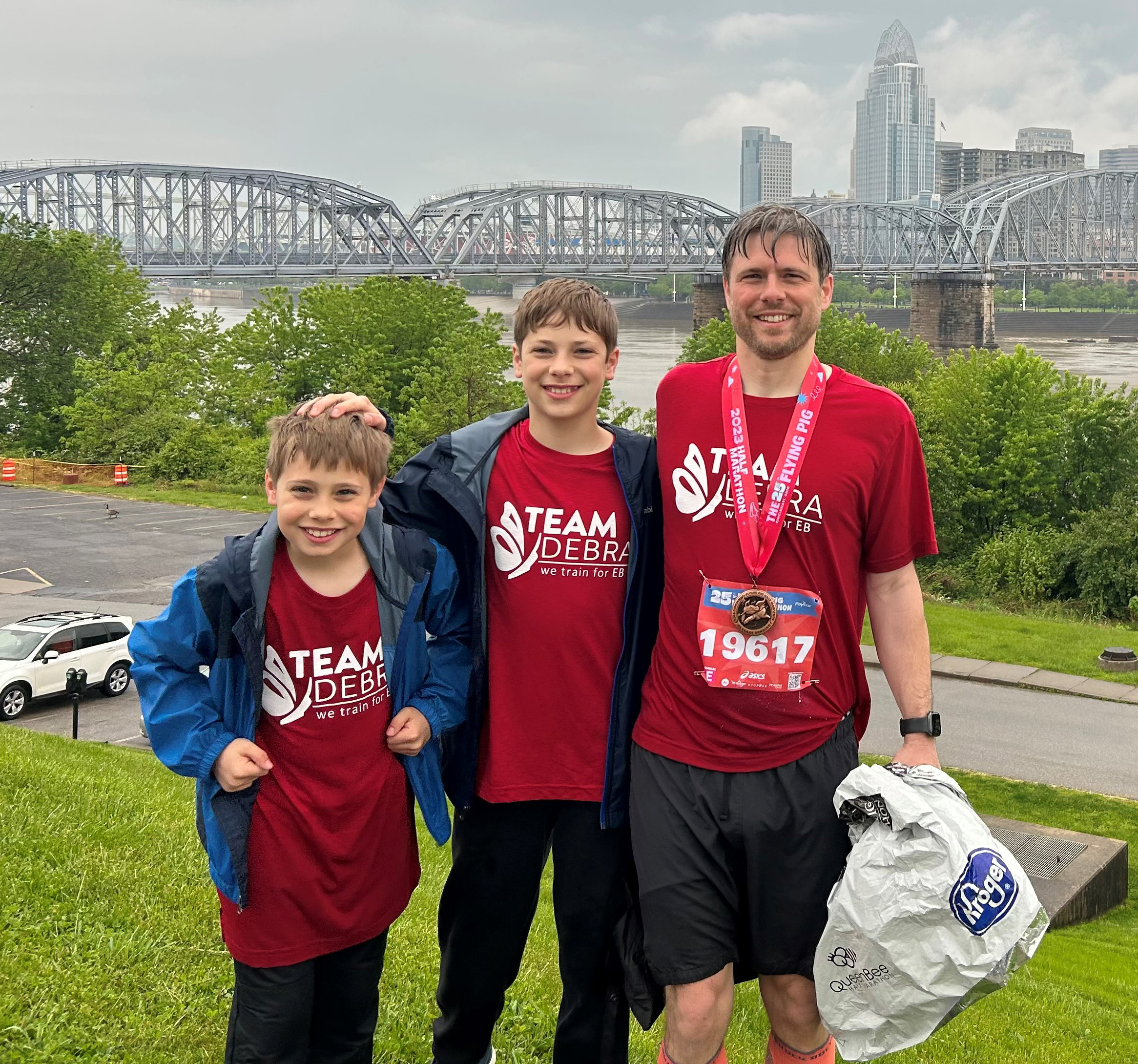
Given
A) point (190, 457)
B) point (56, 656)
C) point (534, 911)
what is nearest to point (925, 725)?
point (534, 911)

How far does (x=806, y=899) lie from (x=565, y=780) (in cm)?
69

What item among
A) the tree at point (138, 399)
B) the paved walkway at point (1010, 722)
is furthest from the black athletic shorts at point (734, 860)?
the tree at point (138, 399)

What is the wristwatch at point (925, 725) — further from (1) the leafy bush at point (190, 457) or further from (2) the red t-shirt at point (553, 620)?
(1) the leafy bush at point (190, 457)

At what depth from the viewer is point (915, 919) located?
3055 mm

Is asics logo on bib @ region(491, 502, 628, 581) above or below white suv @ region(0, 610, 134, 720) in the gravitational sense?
above

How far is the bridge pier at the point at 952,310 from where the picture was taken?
105312 millimetres

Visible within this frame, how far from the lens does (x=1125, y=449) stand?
3759 cm

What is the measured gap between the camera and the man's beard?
338cm

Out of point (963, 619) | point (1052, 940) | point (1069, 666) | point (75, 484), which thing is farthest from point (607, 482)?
point (75, 484)

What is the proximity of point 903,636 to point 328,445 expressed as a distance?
1.59 m

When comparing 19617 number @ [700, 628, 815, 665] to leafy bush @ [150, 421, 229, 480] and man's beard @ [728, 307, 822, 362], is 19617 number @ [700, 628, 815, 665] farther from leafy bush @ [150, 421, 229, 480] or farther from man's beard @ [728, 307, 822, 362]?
leafy bush @ [150, 421, 229, 480]

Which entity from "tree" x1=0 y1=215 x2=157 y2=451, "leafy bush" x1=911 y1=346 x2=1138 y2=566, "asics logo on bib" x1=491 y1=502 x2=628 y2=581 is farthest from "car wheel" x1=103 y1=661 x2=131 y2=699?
"tree" x1=0 y1=215 x2=157 y2=451

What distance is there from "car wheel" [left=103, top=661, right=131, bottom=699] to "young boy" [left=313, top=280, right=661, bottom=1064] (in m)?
14.4

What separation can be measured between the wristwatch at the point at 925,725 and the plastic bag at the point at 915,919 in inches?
10.1
